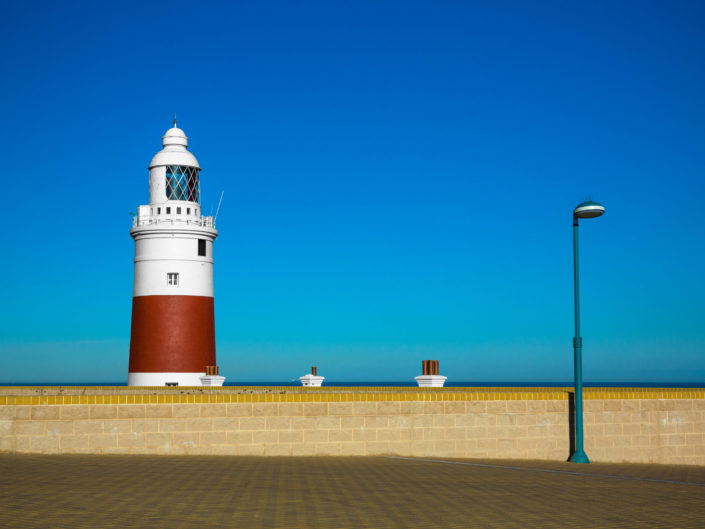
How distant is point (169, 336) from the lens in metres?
31.5

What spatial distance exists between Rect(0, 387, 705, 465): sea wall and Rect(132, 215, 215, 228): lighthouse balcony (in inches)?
600

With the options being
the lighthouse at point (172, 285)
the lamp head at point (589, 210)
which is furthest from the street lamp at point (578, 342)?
the lighthouse at point (172, 285)

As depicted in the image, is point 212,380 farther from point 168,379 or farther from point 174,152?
point 174,152

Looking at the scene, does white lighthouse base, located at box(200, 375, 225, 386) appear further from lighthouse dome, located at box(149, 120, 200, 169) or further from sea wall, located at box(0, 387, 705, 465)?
sea wall, located at box(0, 387, 705, 465)

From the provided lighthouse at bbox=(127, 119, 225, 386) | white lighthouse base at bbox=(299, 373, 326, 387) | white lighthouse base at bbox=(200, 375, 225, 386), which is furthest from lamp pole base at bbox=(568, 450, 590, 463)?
lighthouse at bbox=(127, 119, 225, 386)

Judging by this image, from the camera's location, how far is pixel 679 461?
20.4 metres

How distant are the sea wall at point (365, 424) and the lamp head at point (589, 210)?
437cm

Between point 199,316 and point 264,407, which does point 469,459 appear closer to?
point 264,407

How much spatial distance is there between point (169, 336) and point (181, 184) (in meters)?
6.30

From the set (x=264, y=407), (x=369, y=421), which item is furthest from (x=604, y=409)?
(x=264, y=407)

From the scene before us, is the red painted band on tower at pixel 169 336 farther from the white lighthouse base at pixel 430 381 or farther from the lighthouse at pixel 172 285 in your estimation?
the white lighthouse base at pixel 430 381

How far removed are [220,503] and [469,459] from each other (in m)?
8.94

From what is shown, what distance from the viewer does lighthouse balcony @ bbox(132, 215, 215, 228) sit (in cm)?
3234

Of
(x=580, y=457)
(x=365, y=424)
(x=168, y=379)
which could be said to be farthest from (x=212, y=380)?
(x=580, y=457)
